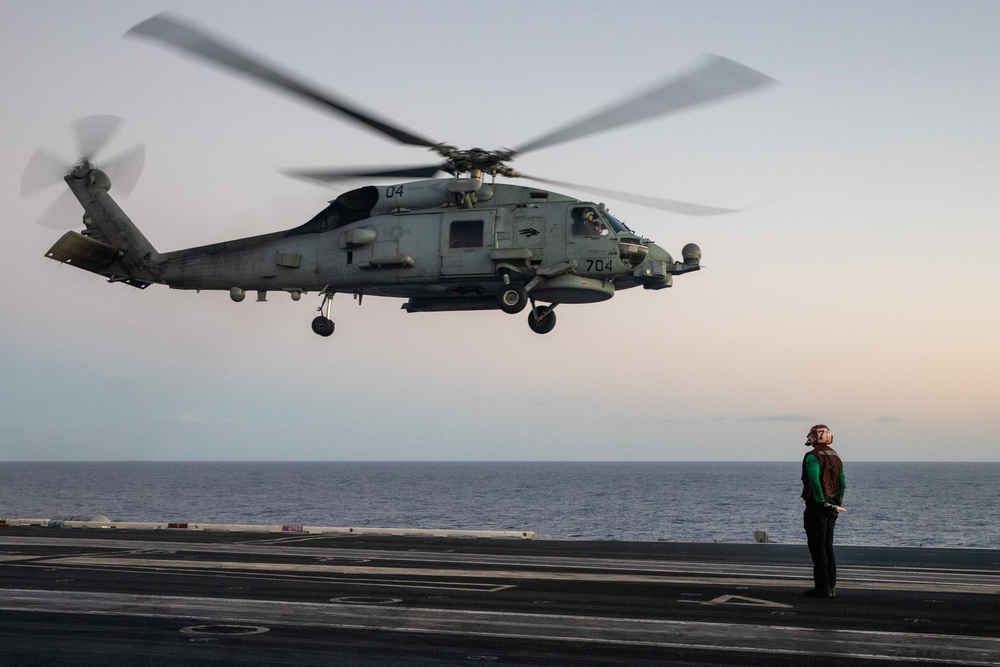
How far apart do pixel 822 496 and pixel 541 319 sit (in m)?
11.8

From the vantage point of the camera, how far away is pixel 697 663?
935 cm

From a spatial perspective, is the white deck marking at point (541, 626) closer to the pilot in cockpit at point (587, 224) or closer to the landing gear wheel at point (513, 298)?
the landing gear wheel at point (513, 298)

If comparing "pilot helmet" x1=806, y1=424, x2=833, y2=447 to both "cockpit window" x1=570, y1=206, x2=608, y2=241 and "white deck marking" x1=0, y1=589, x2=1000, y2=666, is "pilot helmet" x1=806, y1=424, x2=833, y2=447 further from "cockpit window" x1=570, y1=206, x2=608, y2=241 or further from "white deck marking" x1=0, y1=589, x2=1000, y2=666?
"cockpit window" x1=570, y1=206, x2=608, y2=241


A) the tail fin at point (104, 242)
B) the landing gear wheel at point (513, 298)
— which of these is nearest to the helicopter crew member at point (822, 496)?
the landing gear wheel at point (513, 298)

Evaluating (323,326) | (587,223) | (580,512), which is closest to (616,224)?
(587,223)

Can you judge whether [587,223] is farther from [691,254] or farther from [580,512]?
[580,512]

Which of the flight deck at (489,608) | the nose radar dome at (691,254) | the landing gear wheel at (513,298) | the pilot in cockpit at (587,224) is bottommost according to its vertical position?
the flight deck at (489,608)

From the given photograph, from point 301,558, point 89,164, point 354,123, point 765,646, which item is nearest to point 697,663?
point 765,646

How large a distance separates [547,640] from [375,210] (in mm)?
15990

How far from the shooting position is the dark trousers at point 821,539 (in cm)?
1309

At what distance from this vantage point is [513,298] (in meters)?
23.4

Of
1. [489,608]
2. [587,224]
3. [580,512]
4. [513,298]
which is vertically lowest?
[580,512]

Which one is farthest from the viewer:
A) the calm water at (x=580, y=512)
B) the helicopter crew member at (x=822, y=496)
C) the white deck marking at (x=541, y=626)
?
the calm water at (x=580, y=512)

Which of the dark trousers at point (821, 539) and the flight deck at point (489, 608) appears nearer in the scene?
the flight deck at point (489, 608)
